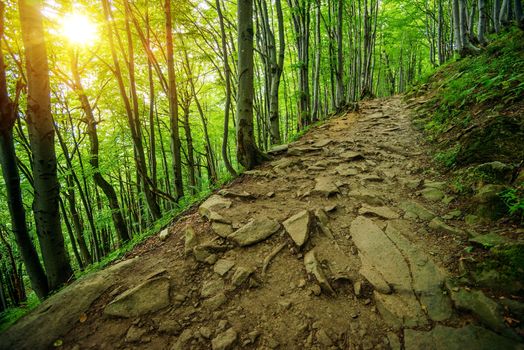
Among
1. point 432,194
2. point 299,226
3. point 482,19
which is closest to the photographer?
point 299,226

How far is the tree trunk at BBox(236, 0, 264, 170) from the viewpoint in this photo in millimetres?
4675

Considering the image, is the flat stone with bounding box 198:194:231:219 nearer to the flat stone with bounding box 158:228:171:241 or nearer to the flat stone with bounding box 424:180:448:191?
the flat stone with bounding box 158:228:171:241

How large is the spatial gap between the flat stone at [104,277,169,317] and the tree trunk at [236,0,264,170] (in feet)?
10.3

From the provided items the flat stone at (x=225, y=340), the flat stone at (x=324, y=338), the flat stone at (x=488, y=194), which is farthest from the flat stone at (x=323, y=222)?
the flat stone at (x=488, y=194)

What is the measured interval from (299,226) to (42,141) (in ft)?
13.0

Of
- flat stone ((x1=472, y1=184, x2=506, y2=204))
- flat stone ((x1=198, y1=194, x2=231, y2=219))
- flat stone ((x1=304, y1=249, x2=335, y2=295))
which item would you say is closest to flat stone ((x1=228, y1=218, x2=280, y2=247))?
flat stone ((x1=304, y1=249, x2=335, y2=295))

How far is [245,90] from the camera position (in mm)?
4875

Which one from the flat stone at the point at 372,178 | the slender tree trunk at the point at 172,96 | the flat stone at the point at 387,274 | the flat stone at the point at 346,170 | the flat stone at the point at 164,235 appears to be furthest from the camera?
the slender tree trunk at the point at 172,96

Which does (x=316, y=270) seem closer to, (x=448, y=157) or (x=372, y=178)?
(x=372, y=178)

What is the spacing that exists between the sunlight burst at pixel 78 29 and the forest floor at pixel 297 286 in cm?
624

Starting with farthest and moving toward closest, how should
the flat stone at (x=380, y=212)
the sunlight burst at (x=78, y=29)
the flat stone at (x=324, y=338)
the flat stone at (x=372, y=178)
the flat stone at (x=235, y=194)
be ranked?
the sunlight burst at (x=78, y=29)
the flat stone at (x=372, y=178)
the flat stone at (x=235, y=194)
the flat stone at (x=380, y=212)
the flat stone at (x=324, y=338)

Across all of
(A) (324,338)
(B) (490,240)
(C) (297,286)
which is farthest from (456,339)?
(C) (297,286)

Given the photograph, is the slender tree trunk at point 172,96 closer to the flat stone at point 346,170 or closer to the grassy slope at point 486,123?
the flat stone at point 346,170

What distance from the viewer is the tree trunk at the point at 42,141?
130 inches
